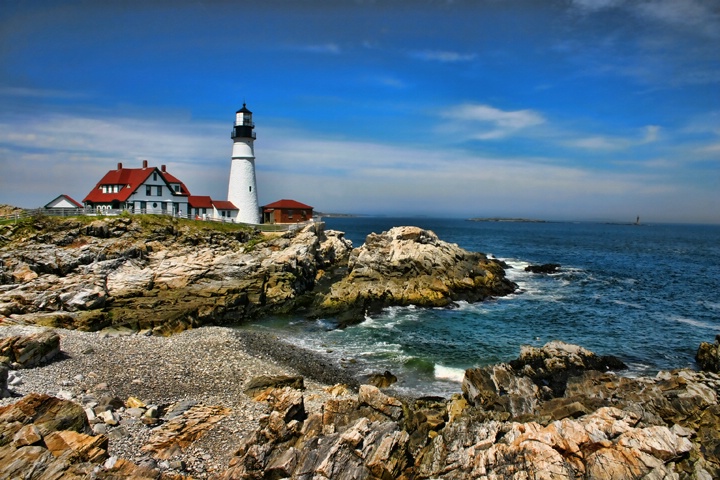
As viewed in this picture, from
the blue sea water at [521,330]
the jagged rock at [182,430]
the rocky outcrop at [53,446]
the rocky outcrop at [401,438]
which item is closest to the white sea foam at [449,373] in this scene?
the blue sea water at [521,330]

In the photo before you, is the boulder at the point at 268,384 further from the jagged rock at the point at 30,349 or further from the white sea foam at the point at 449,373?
the jagged rock at the point at 30,349

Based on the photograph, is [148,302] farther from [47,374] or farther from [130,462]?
[130,462]

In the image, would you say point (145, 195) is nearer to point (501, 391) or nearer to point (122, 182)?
point (122, 182)

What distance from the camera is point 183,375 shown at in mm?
19531

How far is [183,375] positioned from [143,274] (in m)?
17.6

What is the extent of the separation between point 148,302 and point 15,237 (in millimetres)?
13737

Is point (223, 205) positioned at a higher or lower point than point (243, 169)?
lower

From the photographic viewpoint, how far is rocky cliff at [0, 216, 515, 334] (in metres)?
29.6

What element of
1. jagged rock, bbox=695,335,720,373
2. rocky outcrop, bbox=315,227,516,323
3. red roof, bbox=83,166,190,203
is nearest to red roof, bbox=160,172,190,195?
red roof, bbox=83,166,190,203

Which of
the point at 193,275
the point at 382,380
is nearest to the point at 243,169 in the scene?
the point at 193,275

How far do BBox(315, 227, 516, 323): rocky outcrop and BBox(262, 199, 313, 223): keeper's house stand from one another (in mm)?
16024

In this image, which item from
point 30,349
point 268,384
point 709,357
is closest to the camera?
point 268,384

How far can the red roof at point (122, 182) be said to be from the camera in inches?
1852

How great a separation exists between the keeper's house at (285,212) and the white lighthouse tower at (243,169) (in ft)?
16.0
